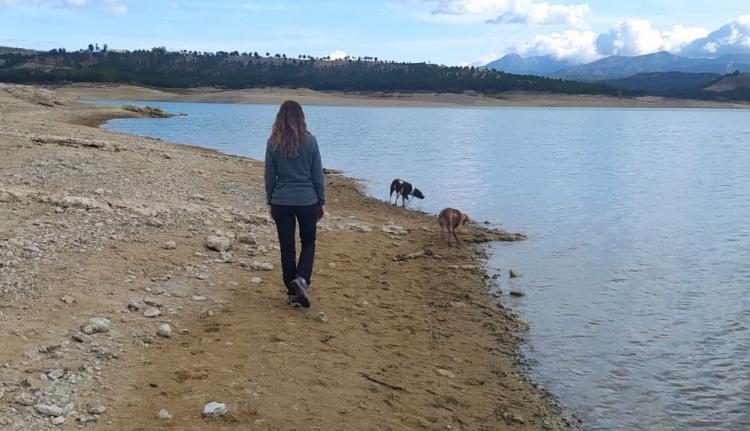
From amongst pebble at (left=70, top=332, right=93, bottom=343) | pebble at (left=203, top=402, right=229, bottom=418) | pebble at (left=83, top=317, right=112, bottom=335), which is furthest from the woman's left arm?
pebble at (left=203, top=402, right=229, bottom=418)

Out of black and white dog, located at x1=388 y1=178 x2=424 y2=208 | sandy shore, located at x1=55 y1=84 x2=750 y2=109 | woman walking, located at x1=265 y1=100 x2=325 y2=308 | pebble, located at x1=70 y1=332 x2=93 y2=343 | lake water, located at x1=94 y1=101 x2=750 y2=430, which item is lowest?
lake water, located at x1=94 y1=101 x2=750 y2=430

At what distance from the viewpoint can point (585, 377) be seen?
6156 millimetres

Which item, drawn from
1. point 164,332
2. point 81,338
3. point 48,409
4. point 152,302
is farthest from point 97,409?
point 152,302

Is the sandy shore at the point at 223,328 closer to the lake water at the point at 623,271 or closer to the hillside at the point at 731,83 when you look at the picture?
the lake water at the point at 623,271

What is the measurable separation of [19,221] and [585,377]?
6.46m

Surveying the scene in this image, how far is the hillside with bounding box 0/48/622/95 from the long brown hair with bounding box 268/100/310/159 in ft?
362

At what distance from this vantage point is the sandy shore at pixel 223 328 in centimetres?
437

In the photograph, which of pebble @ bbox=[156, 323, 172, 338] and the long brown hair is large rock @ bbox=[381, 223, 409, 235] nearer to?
the long brown hair

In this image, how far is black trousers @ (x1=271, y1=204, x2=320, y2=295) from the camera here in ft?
20.4

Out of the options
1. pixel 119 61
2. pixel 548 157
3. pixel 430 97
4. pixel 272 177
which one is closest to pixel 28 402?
pixel 272 177

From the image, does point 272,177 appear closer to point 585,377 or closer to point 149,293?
point 149,293

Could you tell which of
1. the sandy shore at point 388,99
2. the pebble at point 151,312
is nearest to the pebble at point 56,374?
the pebble at point 151,312

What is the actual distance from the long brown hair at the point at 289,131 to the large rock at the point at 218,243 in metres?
2.53

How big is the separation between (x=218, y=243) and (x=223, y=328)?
2576 millimetres
